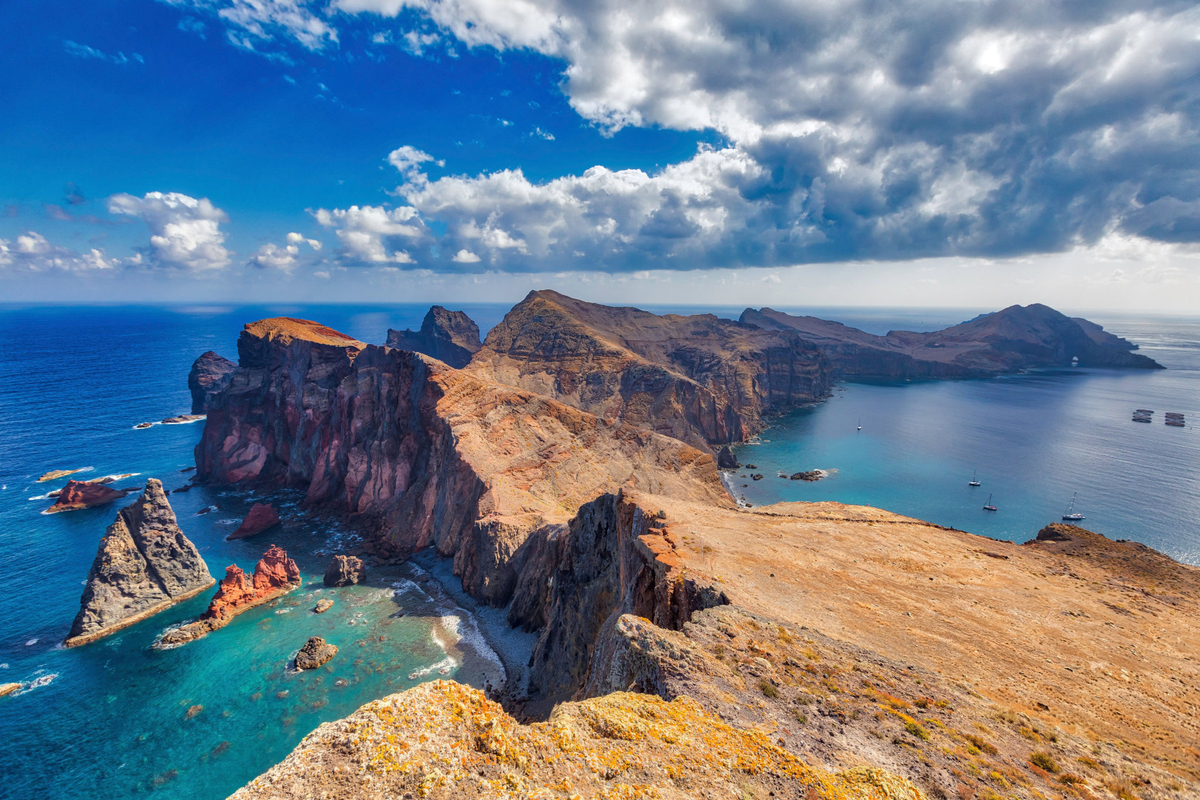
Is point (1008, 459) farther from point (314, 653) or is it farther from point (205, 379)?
point (205, 379)

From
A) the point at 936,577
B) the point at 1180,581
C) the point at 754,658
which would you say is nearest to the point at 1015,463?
the point at 1180,581

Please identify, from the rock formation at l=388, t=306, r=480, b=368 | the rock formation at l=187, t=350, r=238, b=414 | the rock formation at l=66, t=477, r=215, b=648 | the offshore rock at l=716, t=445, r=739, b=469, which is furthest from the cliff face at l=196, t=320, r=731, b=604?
the rock formation at l=388, t=306, r=480, b=368

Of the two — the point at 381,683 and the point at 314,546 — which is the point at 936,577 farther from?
the point at 314,546

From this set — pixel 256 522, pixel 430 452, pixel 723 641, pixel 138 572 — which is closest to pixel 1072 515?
pixel 723 641

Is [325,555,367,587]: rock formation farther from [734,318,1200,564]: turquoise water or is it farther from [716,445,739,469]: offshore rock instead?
[716,445,739,469]: offshore rock

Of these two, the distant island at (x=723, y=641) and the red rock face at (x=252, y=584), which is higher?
the distant island at (x=723, y=641)

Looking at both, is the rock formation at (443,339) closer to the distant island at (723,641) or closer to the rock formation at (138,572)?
the distant island at (723,641)

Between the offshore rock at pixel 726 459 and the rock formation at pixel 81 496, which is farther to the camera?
the offshore rock at pixel 726 459

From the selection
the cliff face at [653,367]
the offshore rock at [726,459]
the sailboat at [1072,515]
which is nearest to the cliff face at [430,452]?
the cliff face at [653,367]
